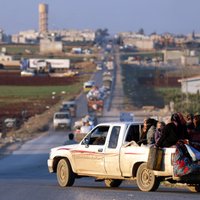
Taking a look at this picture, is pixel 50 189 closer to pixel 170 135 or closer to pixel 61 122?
pixel 170 135

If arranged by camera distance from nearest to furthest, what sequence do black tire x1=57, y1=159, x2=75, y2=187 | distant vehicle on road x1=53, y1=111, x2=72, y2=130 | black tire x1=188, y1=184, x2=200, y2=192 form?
black tire x1=188, y1=184, x2=200, y2=192, black tire x1=57, y1=159, x2=75, y2=187, distant vehicle on road x1=53, y1=111, x2=72, y2=130

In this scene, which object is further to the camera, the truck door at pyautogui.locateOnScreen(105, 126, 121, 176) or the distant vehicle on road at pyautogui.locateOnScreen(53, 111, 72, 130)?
the distant vehicle on road at pyautogui.locateOnScreen(53, 111, 72, 130)

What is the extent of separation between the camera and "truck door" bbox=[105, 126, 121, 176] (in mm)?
20562

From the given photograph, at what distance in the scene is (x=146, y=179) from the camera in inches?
782

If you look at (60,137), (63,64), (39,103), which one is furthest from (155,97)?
(63,64)

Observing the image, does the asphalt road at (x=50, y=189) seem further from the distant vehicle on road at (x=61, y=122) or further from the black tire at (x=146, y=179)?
the distant vehicle on road at (x=61, y=122)

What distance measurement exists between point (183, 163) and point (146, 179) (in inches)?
40.9

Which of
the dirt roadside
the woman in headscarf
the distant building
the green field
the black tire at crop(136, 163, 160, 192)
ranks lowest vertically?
the green field

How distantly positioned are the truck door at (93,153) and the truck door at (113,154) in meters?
0.15

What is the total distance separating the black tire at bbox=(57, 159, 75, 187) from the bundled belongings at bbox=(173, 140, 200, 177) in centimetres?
335

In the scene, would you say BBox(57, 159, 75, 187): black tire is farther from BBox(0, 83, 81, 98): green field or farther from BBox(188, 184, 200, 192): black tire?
BBox(0, 83, 81, 98): green field

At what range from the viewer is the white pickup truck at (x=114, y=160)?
64.4 feet

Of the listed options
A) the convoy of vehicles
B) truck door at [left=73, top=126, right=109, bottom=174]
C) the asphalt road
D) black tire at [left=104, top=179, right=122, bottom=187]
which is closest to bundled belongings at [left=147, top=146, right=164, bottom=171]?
the asphalt road

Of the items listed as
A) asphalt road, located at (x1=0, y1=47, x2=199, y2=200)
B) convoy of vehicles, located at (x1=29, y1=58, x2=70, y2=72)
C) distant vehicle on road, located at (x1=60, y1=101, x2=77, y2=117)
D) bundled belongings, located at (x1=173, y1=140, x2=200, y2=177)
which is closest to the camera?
asphalt road, located at (x1=0, y1=47, x2=199, y2=200)
